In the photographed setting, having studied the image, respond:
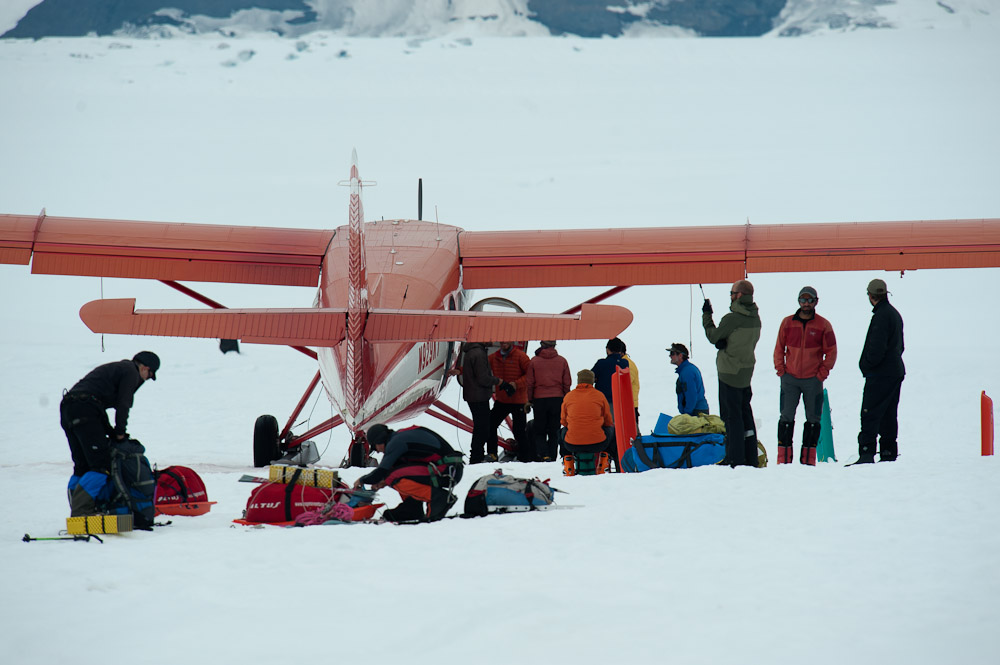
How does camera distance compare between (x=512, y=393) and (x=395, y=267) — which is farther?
(x=395, y=267)

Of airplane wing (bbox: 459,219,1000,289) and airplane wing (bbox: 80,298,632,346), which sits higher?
airplane wing (bbox: 459,219,1000,289)

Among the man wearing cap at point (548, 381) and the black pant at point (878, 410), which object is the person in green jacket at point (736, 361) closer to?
the black pant at point (878, 410)

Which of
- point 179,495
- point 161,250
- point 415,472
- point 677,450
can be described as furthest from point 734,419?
point 161,250

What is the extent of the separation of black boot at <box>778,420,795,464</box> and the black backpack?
4552 mm

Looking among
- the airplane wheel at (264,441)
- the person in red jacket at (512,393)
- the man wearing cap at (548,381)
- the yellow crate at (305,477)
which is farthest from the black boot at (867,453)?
the airplane wheel at (264,441)

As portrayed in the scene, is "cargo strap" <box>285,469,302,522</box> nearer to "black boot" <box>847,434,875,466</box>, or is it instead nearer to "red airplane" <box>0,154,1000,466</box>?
"red airplane" <box>0,154,1000,466</box>

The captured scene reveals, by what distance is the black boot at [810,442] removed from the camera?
24.7 feet

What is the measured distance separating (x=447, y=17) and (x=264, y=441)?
69790mm

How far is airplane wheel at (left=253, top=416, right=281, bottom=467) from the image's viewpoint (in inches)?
409

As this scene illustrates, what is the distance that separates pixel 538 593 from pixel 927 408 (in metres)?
10.3

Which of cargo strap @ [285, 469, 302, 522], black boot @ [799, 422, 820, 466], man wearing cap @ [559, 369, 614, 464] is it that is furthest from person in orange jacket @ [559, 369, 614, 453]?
cargo strap @ [285, 469, 302, 522]

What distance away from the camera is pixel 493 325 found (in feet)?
26.4

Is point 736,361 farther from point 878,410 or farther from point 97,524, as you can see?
point 97,524

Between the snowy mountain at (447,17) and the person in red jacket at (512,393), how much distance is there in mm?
67257
